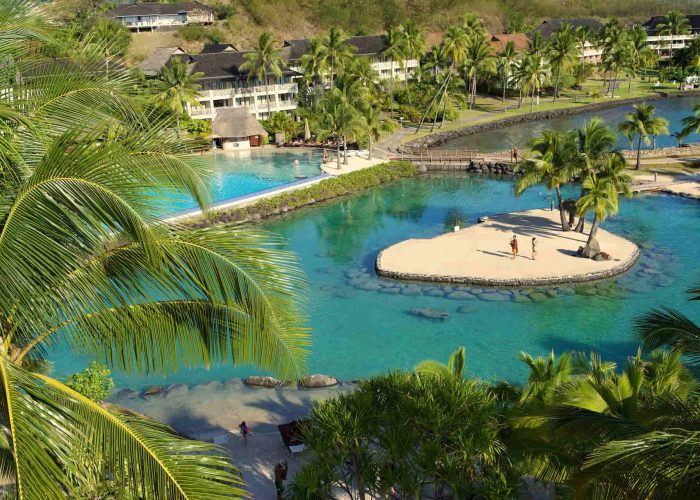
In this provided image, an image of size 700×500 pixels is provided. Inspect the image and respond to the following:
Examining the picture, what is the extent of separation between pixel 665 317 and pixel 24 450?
9157 mm

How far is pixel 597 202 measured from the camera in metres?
30.2

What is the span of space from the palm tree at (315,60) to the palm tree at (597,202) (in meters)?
→ 38.2

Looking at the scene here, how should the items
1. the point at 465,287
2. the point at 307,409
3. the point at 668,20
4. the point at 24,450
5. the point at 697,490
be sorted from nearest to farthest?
1. the point at 24,450
2. the point at 697,490
3. the point at 307,409
4. the point at 465,287
5. the point at 668,20

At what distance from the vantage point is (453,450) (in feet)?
40.1

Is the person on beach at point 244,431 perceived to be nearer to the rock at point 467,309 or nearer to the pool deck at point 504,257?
the rock at point 467,309

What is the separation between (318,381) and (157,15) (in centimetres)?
9379

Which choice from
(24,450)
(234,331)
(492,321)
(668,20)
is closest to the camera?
(24,450)

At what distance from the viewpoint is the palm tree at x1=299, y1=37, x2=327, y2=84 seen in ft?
208

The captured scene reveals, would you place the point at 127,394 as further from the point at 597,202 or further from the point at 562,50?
the point at 562,50

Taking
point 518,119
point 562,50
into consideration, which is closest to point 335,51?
point 518,119

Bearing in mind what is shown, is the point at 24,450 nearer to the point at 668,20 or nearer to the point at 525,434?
the point at 525,434

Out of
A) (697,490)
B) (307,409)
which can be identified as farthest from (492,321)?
(697,490)

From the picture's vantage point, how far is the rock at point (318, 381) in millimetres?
21031

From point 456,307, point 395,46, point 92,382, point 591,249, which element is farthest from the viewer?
point 395,46
